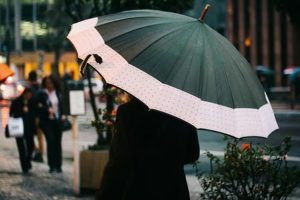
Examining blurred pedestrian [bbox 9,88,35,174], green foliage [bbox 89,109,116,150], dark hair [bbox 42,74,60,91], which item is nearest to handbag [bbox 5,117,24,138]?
blurred pedestrian [bbox 9,88,35,174]

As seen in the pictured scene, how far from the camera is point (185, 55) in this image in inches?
156

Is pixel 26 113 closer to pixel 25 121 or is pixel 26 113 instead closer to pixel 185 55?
pixel 25 121

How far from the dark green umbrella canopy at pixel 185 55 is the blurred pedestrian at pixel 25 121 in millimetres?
7405

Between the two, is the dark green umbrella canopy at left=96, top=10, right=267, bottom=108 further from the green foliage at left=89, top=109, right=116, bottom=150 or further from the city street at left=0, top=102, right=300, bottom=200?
the city street at left=0, top=102, right=300, bottom=200

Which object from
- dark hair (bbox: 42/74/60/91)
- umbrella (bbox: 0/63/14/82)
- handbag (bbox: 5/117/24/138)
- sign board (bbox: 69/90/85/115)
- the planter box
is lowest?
the planter box

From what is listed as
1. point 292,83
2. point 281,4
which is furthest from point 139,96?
point 292,83

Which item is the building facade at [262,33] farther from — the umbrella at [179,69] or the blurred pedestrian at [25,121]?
the umbrella at [179,69]

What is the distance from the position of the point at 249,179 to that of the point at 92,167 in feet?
11.3

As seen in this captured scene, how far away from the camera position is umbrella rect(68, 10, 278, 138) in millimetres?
3789

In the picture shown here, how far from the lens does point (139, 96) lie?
12.3ft

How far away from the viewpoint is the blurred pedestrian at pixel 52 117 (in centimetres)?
1145

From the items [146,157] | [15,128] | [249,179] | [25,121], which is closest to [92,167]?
[15,128]

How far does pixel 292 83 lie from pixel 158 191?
25176mm

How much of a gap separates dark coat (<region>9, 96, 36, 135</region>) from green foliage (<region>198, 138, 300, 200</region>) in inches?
251
